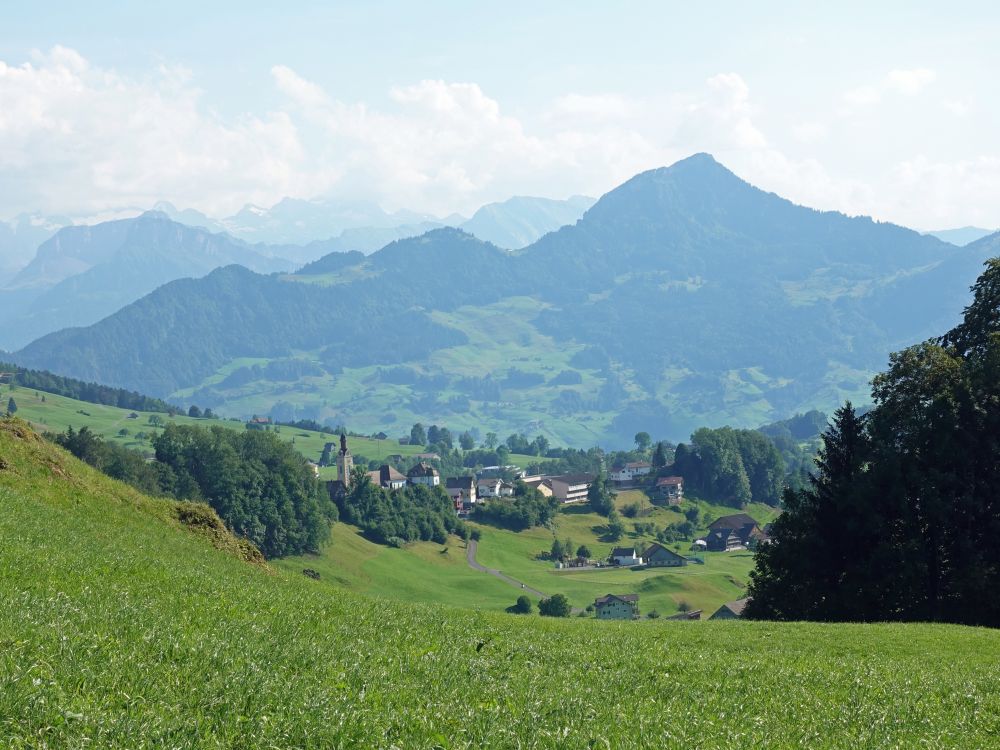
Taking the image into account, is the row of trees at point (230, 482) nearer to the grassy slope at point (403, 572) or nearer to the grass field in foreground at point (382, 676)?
the grassy slope at point (403, 572)

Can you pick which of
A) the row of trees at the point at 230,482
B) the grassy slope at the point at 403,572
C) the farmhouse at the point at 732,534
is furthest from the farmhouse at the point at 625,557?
the row of trees at the point at 230,482

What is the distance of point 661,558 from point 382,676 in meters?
154

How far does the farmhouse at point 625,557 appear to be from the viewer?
16462cm

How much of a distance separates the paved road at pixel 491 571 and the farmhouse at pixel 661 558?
2945 cm

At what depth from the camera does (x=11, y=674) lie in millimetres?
12094

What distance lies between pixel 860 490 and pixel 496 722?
3797cm

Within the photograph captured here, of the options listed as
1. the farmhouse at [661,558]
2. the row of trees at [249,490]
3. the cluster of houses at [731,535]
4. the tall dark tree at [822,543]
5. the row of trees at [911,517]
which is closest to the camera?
the row of trees at [911,517]

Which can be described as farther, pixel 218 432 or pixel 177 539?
pixel 218 432

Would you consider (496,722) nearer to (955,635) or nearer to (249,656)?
A: (249,656)

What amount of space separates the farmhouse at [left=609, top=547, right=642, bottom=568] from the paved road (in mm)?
24160

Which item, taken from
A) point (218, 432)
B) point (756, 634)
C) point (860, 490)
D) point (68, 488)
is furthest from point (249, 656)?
point (218, 432)

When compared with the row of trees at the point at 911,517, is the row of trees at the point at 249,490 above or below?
below

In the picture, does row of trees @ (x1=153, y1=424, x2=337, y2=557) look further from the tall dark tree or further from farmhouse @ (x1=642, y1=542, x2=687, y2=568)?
the tall dark tree

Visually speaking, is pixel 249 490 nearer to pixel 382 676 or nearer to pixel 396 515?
pixel 396 515
